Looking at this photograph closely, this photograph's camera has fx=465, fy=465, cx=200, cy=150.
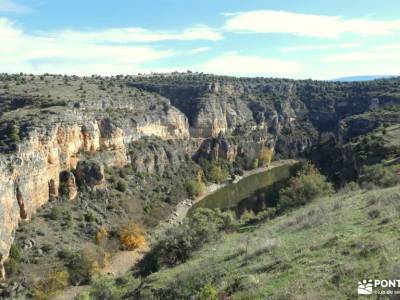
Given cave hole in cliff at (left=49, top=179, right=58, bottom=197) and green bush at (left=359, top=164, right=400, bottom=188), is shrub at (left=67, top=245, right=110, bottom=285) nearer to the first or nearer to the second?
cave hole in cliff at (left=49, top=179, right=58, bottom=197)

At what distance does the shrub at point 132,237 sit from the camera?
142 ft

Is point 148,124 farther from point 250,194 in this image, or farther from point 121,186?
point 121,186

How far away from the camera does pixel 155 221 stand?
51500 mm

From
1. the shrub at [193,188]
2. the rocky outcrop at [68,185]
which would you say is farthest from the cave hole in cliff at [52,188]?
the shrub at [193,188]

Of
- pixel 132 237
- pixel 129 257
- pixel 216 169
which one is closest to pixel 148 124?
pixel 216 169

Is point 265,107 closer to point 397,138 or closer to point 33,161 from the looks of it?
point 397,138

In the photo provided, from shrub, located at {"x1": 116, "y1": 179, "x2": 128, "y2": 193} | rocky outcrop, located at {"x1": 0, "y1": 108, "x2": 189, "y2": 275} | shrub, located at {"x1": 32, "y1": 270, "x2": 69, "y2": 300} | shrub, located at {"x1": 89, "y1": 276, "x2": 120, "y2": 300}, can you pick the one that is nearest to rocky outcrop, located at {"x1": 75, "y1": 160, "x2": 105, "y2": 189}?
rocky outcrop, located at {"x1": 0, "y1": 108, "x2": 189, "y2": 275}

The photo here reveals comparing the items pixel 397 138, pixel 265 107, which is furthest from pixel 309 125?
pixel 397 138

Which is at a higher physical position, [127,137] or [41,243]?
[127,137]

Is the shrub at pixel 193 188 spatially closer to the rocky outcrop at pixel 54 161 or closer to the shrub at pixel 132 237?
the rocky outcrop at pixel 54 161

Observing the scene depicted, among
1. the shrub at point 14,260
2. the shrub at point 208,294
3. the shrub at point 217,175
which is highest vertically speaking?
the shrub at point 208,294

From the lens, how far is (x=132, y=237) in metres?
43.6

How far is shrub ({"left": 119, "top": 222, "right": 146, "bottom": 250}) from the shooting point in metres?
43.3

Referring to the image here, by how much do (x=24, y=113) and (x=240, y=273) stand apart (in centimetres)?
4400
